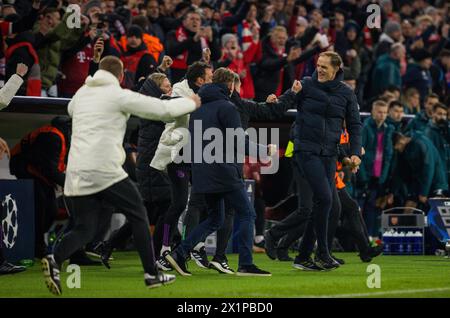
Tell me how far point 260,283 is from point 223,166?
132 centimetres

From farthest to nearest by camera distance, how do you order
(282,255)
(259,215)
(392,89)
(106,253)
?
(392,89) < (259,215) < (282,255) < (106,253)

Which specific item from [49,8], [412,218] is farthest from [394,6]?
[49,8]

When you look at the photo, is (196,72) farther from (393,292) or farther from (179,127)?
(393,292)

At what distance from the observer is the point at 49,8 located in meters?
14.9

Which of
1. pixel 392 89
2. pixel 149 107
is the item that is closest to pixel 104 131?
pixel 149 107

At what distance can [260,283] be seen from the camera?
32.7 feet

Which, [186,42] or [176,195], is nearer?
[176,195]

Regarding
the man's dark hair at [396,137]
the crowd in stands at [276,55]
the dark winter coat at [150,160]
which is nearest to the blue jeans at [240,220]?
the dark winter coat at [150,160]

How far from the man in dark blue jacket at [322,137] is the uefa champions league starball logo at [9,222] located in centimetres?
343

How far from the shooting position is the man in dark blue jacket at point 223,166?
34.8 feet

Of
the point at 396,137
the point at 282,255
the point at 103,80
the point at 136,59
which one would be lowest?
the point at 282,255

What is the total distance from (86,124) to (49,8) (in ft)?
21.1

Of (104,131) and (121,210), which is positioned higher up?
(104,131)
